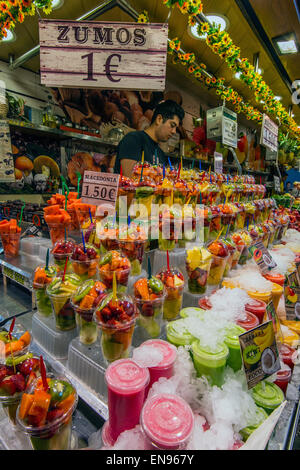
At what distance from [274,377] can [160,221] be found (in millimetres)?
989

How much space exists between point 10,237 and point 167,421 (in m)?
1.81

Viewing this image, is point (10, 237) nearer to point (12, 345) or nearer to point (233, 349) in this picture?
point (12, 345)

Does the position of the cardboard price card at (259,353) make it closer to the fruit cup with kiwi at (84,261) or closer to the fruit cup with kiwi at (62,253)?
the fruit cup with kiwi at (84,261)

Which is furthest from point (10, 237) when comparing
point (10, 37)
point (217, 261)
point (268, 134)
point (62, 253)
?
point (268, 134)

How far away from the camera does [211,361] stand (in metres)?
0.79

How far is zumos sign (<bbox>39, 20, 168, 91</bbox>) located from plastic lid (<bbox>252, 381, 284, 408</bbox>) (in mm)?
1592

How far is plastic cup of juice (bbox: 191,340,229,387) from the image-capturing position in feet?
2.61

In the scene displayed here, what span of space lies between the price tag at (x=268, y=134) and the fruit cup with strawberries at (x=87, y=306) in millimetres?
3406

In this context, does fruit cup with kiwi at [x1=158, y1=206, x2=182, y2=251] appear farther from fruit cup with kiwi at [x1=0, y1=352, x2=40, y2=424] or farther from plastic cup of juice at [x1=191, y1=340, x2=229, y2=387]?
fruit cup with kiwi at [x1=0, y1=352, x2=40, y2=424]

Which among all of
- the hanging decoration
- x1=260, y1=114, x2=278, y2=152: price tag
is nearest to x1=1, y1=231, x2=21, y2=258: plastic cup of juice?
the hanging decoration

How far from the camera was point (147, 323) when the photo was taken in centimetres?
102
